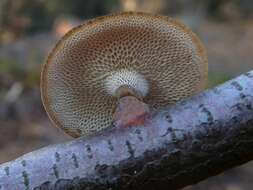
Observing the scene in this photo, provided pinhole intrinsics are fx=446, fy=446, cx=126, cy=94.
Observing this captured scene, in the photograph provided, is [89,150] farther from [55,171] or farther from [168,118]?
[168,118]

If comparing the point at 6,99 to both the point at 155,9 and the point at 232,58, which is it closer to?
the point at 232,58

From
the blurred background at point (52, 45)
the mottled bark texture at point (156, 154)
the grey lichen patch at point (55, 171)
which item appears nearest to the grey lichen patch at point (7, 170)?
the mottled bark texture at point (156, 154)

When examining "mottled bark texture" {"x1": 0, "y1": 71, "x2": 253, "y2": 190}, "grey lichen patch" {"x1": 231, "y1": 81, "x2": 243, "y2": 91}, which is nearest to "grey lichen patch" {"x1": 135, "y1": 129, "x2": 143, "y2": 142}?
"mottled bark texture" {"x1": 0, "y1": 71, "x2": 253, "y2": 190}

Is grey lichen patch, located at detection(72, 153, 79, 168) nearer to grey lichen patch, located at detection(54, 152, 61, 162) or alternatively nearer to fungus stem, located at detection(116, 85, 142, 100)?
grey lichen patch, located at detection(54, 152, 61, 162)

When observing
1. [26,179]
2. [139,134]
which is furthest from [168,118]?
[26,179]

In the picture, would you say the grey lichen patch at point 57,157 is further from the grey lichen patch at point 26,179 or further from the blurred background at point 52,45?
the blurred background at point 52,45

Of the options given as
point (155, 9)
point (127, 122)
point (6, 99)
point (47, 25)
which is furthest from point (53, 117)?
point (47, 25)

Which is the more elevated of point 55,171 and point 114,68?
point 114,68
